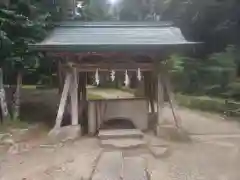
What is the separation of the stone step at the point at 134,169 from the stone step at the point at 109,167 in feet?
0.36

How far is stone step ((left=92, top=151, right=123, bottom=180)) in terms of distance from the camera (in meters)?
6.62

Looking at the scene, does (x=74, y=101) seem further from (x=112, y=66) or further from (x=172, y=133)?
(x=172, y=133)

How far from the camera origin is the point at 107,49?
8.95 meters

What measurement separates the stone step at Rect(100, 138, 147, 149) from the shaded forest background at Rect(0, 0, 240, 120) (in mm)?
3692

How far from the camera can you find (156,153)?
8141 millimetres

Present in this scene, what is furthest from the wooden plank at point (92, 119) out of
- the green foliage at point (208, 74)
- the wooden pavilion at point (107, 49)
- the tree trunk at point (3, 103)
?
the green foliage at point (208, 74)

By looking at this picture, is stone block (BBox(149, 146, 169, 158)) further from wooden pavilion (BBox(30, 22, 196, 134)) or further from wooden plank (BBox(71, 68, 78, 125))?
Result: wooden plank (BBox(71, 68, 78, 125))

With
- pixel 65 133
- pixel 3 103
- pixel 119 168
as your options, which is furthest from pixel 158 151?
pixel 3 103

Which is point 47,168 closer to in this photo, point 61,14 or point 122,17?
point 61,14

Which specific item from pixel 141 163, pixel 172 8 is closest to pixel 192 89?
pixel 172 8

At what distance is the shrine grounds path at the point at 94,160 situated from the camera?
6910 millimetres

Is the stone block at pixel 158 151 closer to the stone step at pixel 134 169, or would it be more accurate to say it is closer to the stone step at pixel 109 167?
the stone step at pixel 134 169

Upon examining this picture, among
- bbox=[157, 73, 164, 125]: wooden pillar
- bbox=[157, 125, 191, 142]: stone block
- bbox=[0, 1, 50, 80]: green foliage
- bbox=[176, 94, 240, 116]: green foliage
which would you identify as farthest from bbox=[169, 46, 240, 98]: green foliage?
bbox=[0, 1, 50, 80]: green foliage

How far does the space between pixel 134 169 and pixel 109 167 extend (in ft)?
1.74
